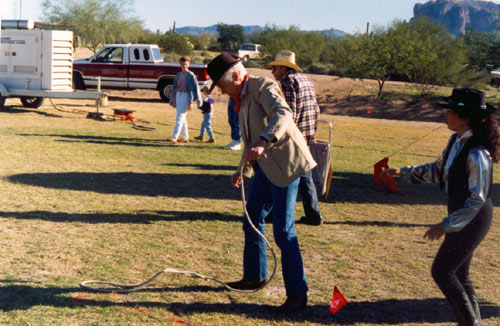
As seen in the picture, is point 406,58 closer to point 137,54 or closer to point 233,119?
point 137,54

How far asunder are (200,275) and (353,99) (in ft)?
81.6

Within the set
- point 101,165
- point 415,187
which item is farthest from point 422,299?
point 101,165

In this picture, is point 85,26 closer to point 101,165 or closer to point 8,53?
point 8,53

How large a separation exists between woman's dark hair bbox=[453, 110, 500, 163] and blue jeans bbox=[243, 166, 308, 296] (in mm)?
1234

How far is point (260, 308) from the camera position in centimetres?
429

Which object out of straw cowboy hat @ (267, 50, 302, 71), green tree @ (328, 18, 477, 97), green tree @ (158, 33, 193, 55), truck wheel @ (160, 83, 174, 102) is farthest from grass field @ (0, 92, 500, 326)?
green tree @ (158, 33, 193, 55)

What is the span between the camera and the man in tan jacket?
12.9ft

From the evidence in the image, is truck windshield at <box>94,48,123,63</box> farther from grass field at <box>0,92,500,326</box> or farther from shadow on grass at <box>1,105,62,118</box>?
grass field at <box>0,92,500,326</box>

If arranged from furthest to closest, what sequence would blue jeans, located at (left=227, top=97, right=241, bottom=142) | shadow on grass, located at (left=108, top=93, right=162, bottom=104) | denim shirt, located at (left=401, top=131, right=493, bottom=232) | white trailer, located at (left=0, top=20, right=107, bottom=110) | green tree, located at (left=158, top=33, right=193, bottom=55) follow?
green tree, located at (left=158, top=33, right=193, bottom=55)
shadow on grass, located at (left=108, top=93, right=162, bottom=104)
white trailer, located at (left=0, top=20, right=107, bottom=110)
blue jeans, located at (left=227, top=97, right=241, bottom=142)
denim shirt, located at (left=401, top=131, right=493, bottom=232)

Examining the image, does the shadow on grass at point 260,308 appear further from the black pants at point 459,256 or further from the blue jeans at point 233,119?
the blue jeans at point 233,119

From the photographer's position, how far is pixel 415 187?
31.5ft

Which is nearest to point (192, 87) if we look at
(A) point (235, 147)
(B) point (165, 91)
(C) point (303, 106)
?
(A) point (235, 147)

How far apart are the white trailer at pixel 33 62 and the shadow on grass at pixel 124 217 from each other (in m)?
10.8

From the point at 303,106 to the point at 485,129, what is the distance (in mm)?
3318
